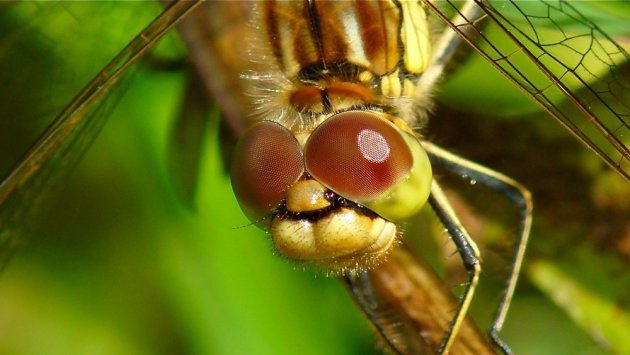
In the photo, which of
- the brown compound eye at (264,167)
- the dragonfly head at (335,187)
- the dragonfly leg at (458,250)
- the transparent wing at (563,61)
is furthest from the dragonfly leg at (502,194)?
the brown compound eye at (264,167)

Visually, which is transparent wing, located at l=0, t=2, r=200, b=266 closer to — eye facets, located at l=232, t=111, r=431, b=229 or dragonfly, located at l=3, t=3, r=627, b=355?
dragonfly, located at l=3, t=3, r=627, b=355

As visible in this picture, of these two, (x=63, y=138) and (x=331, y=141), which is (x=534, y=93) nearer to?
(x=331, y=141)

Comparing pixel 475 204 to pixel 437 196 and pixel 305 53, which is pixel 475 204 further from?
pixel 305 53

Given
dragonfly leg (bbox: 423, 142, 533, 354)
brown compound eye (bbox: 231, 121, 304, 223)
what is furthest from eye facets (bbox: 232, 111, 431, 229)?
dragonfly leg (bbox: 423, 142, 533, 354)

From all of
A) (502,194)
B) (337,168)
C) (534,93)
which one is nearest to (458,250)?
(502,194)

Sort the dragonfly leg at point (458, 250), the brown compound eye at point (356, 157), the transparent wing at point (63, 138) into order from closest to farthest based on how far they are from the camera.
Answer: the brown compound eye at point (356, 157) < the dragonfly leg at point (458, 250) < the transparent wing at point (63, 138)

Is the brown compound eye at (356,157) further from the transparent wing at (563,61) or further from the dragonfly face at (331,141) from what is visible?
the transparent wing at (563,61)
